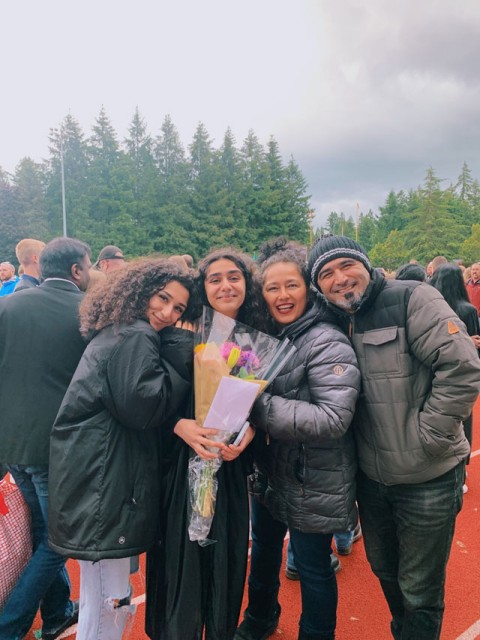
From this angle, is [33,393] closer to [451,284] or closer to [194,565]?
[194,565]

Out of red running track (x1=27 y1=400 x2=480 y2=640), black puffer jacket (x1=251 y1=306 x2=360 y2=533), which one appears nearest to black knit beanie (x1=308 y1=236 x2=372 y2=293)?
black puffer jacket (x1=251 y1=306 x2=360 y2=533)

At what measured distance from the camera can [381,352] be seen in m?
1.96

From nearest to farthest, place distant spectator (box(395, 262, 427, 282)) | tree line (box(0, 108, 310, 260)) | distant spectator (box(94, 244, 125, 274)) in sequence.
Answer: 1. distant spectator (box(395, 262, 427, 282))
2. distant spectator (box(94, 244, 125, 274))
3. tree line (box(0, 108, 310, 260))

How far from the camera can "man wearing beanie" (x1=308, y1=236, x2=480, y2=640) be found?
1814 millimetres

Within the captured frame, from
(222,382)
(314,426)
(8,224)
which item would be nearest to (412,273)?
(314,426)

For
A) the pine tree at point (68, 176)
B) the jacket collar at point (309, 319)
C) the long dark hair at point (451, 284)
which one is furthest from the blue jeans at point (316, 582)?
the pine tree at point (68, 176)

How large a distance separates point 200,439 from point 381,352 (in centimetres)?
91

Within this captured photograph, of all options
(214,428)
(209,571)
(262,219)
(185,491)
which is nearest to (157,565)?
(209,571)

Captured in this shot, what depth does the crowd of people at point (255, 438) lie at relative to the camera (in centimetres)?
182

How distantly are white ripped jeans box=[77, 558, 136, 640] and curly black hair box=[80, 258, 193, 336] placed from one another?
1.08 metres

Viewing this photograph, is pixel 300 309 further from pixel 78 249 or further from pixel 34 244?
pixel 34 244

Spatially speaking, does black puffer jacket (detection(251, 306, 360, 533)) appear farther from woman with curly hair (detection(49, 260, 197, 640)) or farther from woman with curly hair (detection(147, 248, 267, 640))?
woman with curly hair (detection(49, 260, 197, 640))

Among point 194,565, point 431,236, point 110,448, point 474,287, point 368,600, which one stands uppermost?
point 431,236

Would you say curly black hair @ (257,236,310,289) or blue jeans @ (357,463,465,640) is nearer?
blue jeans @ (357,463,465,640)
